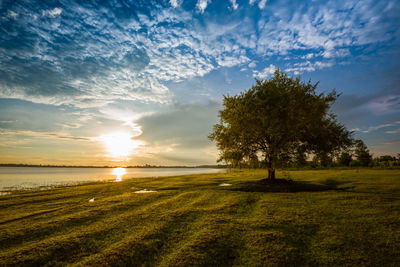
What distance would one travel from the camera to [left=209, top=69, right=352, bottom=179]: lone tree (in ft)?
80.3

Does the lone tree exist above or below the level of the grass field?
above

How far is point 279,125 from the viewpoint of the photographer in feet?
78.2

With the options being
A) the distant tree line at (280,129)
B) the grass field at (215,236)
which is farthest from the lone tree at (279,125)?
the grass field at (215,236)

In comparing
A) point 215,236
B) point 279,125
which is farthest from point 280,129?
point 215,236

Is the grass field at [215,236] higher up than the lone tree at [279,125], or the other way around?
the lone tree at [279,125]

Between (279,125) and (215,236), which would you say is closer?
(215,236)

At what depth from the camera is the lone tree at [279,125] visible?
24.5 metres

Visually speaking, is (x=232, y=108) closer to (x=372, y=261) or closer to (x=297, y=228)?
(x=297, y=228)

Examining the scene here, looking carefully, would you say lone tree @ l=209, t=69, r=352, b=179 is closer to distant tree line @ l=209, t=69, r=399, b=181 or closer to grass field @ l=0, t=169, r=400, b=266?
distant tree line @ l=209, t=69, r=399, b=181

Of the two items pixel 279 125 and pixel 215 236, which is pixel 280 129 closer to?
pixel 279 125

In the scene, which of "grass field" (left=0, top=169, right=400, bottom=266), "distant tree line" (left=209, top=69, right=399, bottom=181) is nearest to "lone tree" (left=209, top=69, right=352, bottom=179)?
"distant tree line" (left=209, top=69, right=399, bottom=181)

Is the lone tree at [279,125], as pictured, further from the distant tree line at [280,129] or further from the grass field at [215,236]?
the grass field at [215,236]

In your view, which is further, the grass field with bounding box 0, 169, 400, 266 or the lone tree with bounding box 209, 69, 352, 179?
the lone tree with bounding box 209, 69, 352, 179

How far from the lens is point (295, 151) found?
26406 millimetres
